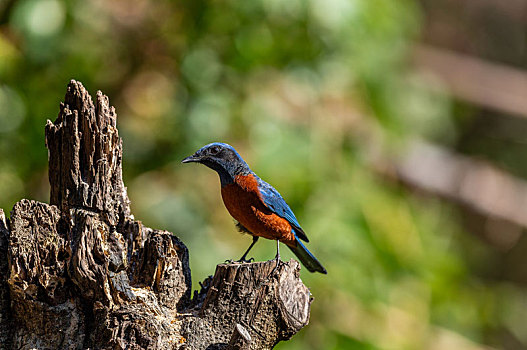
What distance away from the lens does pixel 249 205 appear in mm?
3152

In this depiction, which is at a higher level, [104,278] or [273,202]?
[273,202]

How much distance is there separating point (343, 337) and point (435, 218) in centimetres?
241

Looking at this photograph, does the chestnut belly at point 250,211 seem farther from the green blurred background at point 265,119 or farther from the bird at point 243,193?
the green blurred background at point 265,119

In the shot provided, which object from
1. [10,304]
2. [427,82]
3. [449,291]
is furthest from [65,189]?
[427,82]

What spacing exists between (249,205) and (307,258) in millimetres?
587

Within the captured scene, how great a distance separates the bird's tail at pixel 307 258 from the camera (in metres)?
3.49

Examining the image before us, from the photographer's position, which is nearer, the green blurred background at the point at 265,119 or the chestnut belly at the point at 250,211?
the chestnut belly at the point at 250,211

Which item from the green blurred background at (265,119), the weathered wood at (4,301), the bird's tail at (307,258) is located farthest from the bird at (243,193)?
the green blurred background at (265,119)

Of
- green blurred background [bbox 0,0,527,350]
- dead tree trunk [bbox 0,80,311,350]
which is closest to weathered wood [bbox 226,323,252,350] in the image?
dead tree trunk [bbox 0,80,311,350]

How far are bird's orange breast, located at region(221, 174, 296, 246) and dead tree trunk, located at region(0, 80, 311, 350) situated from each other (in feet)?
1.90

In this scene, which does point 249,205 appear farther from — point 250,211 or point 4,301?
point 4,301

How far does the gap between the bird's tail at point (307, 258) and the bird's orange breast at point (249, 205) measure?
333mm

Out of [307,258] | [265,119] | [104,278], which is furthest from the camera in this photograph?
[265,119]

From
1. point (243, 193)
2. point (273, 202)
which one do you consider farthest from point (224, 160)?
point (273, 202)
